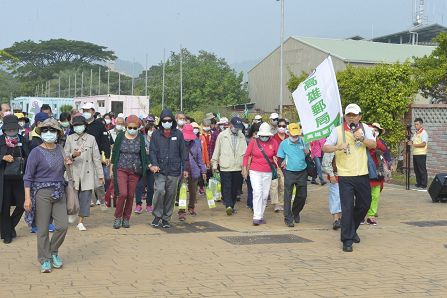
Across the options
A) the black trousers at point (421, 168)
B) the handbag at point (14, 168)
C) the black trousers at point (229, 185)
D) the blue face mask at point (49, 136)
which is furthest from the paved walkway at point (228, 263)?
the black trousers at point (421, 168)

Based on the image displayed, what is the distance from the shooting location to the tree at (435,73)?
2645cm

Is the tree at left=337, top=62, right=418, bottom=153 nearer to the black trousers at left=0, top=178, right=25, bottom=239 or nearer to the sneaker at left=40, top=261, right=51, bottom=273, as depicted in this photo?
the black trousers at left=0, top=178, right=25, bottom=239

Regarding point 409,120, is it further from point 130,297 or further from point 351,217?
point 130,297

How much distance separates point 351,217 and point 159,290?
11.1 ft

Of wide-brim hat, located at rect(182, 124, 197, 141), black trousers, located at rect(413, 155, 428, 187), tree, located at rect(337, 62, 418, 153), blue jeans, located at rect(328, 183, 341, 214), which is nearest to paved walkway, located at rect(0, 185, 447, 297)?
blue jeans, located at rect(328, 183, 341, 214)

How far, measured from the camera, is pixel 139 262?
797 centimetres

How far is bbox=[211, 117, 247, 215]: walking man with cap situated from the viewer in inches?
492

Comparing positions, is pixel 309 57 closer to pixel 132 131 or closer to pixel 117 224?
pixel 132 131

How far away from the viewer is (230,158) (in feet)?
41.1

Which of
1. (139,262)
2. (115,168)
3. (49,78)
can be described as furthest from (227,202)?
(49,78)

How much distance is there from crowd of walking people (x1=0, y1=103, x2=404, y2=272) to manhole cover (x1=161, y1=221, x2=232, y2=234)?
0.72ft

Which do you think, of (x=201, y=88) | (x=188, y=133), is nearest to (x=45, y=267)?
(x=188, y=133)

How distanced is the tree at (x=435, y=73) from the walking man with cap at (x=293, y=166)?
16.5 meters

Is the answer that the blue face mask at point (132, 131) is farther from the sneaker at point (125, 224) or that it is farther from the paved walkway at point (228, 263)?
the paved walkway at point (228, 263)
